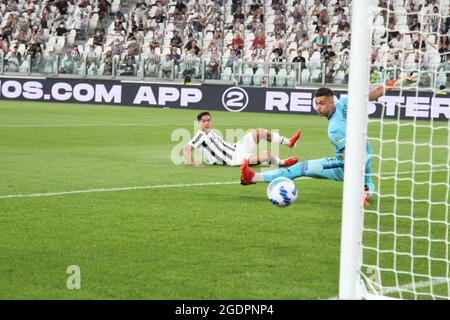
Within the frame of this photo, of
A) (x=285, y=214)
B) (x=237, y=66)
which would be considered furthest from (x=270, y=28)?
(x=285, y=214)

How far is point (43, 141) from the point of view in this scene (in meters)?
16.4

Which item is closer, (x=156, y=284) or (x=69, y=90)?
(x=156, y=284)

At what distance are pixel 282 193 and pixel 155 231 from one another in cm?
180

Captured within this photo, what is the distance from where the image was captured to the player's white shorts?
13.4m

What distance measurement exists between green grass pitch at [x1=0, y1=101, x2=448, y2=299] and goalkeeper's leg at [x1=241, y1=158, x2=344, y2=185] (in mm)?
289

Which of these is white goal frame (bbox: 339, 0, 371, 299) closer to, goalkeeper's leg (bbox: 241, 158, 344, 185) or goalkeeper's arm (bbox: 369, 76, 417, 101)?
goalkeeper's arm (bbox: 369, 76, 417, 101)

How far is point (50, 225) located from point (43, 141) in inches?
340

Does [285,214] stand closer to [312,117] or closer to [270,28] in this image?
[312,117]

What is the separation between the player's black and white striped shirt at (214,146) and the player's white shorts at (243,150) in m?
0.06

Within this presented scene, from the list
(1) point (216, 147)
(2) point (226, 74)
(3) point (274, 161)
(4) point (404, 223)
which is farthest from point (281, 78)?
(4) point (404, 223)

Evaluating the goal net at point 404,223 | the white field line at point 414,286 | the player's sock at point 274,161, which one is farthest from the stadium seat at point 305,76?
the white field line at point 414,286

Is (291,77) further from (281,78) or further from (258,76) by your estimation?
(258,76)
